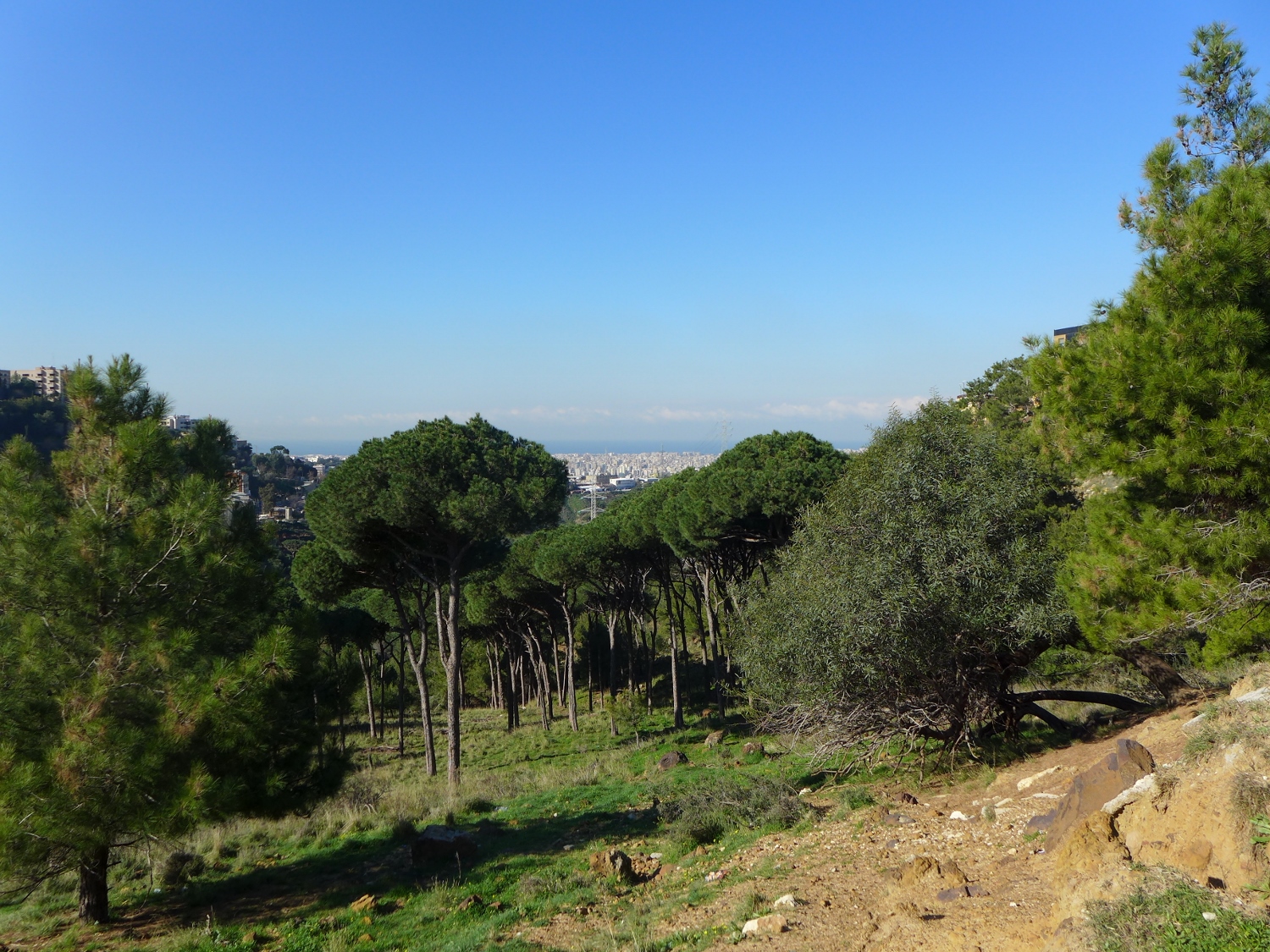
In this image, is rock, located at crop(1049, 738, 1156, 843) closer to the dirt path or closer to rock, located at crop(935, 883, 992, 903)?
the dirt path

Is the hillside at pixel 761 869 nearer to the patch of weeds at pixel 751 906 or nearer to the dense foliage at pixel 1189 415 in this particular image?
the patch of weeds at pixel 751 906

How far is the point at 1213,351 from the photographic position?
8594 millimetres

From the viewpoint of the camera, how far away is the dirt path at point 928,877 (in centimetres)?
584

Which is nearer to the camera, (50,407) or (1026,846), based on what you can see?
(1026,846)

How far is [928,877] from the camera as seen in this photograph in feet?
24.0

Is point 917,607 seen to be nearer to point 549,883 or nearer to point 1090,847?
point 1090,847

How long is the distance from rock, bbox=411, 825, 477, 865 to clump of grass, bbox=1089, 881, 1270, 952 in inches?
373

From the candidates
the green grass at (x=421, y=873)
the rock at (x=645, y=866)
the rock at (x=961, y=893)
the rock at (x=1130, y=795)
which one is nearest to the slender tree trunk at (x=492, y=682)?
the green grass at (x=421, y=873)

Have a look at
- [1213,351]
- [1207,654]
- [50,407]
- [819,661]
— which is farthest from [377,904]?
[50,407]

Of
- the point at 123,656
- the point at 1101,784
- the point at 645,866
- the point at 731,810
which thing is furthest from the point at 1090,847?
the point at 123,656

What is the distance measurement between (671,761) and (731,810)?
7649 millimetres

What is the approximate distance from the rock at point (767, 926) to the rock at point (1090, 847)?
2341 millimetres

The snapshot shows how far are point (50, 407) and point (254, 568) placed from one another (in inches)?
4460

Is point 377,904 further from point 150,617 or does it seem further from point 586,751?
point 586,751
